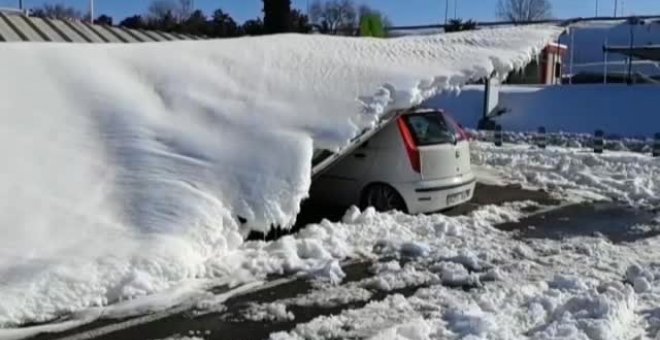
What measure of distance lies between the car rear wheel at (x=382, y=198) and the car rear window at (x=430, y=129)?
2.26 feet

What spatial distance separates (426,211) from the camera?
9953 millimetres

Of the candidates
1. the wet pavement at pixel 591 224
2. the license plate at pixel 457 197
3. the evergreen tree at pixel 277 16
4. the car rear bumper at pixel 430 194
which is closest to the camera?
the wet pavement at pixel 591 224

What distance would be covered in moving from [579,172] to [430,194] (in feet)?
19.6

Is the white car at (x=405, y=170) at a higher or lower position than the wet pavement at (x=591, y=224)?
higher

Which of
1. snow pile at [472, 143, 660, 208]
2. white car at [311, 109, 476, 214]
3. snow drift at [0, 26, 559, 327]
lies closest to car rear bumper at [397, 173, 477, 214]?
white car at [311, 109, 476, 214]

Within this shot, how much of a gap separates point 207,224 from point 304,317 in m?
1.69

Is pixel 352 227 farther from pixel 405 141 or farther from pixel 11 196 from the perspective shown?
pixel 11 196

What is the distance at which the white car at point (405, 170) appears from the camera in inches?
383

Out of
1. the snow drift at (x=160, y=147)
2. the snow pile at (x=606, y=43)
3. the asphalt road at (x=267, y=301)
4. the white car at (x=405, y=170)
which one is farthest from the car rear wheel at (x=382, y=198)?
the snow pile at (x=606, y=43)

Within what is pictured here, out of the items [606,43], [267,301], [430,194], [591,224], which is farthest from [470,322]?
[606,43]

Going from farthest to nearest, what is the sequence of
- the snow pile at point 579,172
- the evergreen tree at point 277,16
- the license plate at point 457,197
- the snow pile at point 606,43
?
the snow pile at point 606,43 < the evergreen tree at point 277,16 < the snow pile at point 579,172 < the license plate at point 457,197

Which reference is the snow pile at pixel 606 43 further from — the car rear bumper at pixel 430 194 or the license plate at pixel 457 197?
the car rear bumper at pixel 430 194

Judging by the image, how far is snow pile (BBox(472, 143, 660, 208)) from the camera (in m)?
12.7

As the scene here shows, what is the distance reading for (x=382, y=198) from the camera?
9.93 m
